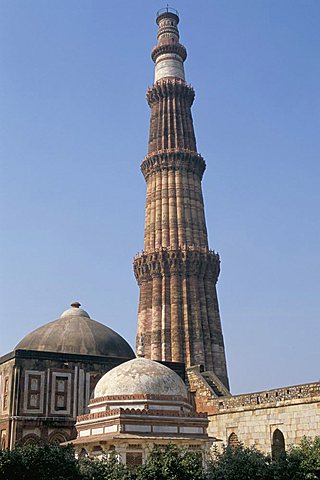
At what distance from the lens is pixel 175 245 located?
4581 cm

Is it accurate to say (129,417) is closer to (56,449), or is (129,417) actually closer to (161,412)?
(161,412)

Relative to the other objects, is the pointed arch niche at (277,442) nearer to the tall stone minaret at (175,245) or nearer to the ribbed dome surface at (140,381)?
the ribbed dome surface at (140,381)

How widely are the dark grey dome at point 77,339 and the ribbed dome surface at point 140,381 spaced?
832 centimetres

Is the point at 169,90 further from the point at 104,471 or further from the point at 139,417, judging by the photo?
the point at 104,471

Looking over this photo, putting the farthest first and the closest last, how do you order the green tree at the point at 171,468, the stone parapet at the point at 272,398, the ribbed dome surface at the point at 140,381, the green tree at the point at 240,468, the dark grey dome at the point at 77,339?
the dark grey dome at the point at 77,339 → the stone parapet at the point at 272,398 → the ribbed dome surface at the point at 140,381 → the green tree at the point at 240,468 → the green tree at the point at 171,468

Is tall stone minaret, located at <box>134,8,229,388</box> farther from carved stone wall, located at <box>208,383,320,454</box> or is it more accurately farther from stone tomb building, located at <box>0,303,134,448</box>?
carved stone wall, located at <box>208,383,320,454</box>

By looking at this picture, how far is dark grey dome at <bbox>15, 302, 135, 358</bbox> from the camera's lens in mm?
33719

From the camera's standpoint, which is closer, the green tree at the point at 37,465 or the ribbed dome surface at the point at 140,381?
the green tree at the point at 37,465

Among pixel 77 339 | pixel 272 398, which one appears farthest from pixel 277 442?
pixel 77 339

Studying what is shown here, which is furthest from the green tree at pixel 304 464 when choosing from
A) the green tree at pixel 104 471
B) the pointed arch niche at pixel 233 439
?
the pointed arch niche at pixel 233 439

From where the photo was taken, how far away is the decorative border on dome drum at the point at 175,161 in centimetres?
4844

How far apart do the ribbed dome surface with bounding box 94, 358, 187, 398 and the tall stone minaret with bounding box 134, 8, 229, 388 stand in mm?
17411

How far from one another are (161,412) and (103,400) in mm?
2339

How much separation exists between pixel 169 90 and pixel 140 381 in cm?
3118
